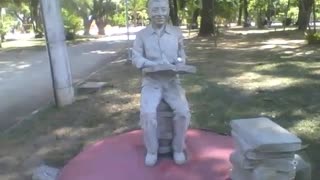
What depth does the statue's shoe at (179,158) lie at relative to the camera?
17.7ft

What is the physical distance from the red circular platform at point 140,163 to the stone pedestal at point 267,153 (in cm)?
74

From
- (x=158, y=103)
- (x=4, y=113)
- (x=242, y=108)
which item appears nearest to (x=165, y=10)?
(x=158, y=103)

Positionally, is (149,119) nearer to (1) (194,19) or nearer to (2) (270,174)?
(2) (270,174)

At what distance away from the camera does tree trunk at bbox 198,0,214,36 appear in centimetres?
2980

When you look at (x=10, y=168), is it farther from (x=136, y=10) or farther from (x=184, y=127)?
(x=136, y=10)

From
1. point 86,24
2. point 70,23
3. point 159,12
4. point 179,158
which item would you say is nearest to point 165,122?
point 179,158

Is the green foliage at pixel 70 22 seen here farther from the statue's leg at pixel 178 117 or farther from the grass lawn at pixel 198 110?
the statue's leg at pixel 178 117

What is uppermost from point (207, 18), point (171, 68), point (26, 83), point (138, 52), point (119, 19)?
point (138, 52)

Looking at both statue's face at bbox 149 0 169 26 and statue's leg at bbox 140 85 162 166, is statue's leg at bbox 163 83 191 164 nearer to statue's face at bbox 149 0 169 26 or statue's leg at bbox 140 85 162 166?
statue's leg at bbox 140 85 162 166

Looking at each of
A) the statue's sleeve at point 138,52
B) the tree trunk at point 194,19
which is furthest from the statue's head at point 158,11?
the tree trunk at point 194,19

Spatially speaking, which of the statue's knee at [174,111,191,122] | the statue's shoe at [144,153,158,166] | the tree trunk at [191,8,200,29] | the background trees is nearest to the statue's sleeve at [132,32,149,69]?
the statue's knee at [174,111,191,122]

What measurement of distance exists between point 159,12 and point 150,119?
116 centimetres

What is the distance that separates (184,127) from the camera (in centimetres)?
539

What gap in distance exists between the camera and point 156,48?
18.1ft
